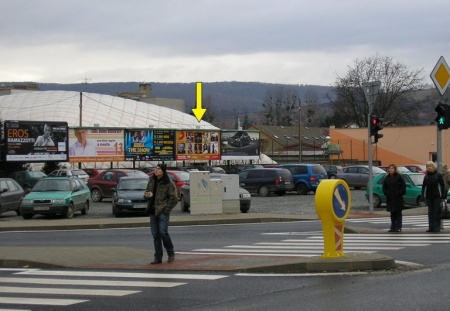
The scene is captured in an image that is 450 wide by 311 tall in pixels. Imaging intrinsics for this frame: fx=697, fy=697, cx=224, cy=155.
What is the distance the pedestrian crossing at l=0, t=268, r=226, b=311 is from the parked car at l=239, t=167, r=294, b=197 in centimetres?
2833

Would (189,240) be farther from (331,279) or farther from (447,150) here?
(447,150)

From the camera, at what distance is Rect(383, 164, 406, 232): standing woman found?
59.1 ft

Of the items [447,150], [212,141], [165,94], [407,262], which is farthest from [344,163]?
[165,94]

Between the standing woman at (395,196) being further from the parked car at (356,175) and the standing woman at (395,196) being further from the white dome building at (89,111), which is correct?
the white dome building at (89,111)

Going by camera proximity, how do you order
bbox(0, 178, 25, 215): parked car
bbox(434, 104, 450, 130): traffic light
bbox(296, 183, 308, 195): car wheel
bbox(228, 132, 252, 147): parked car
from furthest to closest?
bbox(228, 132, 252, 147): parked car → bbox(296, 183, 308, 195): car wheel → bbox(0, 178, 25, 215): parked car → bbox(434, 104, 450, 130): traffic light

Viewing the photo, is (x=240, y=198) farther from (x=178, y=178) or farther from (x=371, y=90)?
(x=178, y=178)

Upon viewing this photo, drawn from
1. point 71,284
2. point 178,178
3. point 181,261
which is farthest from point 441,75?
point 178,178

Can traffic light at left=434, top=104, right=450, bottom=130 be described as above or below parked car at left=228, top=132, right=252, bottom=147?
below

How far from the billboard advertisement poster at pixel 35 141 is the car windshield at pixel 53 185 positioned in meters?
26.6

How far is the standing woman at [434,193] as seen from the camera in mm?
17578

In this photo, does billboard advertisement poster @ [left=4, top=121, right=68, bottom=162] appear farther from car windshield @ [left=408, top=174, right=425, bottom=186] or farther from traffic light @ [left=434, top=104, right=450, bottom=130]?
traffic light @ [left=434, top=104, right=450, bottom=130]

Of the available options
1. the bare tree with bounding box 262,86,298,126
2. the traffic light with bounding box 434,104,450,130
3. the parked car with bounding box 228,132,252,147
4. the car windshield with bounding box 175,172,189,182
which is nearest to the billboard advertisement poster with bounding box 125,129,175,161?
the parked car with bounding box 228,132,252,147

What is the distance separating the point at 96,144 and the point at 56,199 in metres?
36.2

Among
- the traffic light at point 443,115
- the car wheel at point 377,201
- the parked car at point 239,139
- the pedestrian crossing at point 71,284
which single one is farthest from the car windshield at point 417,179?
the parked car at point 239,139
